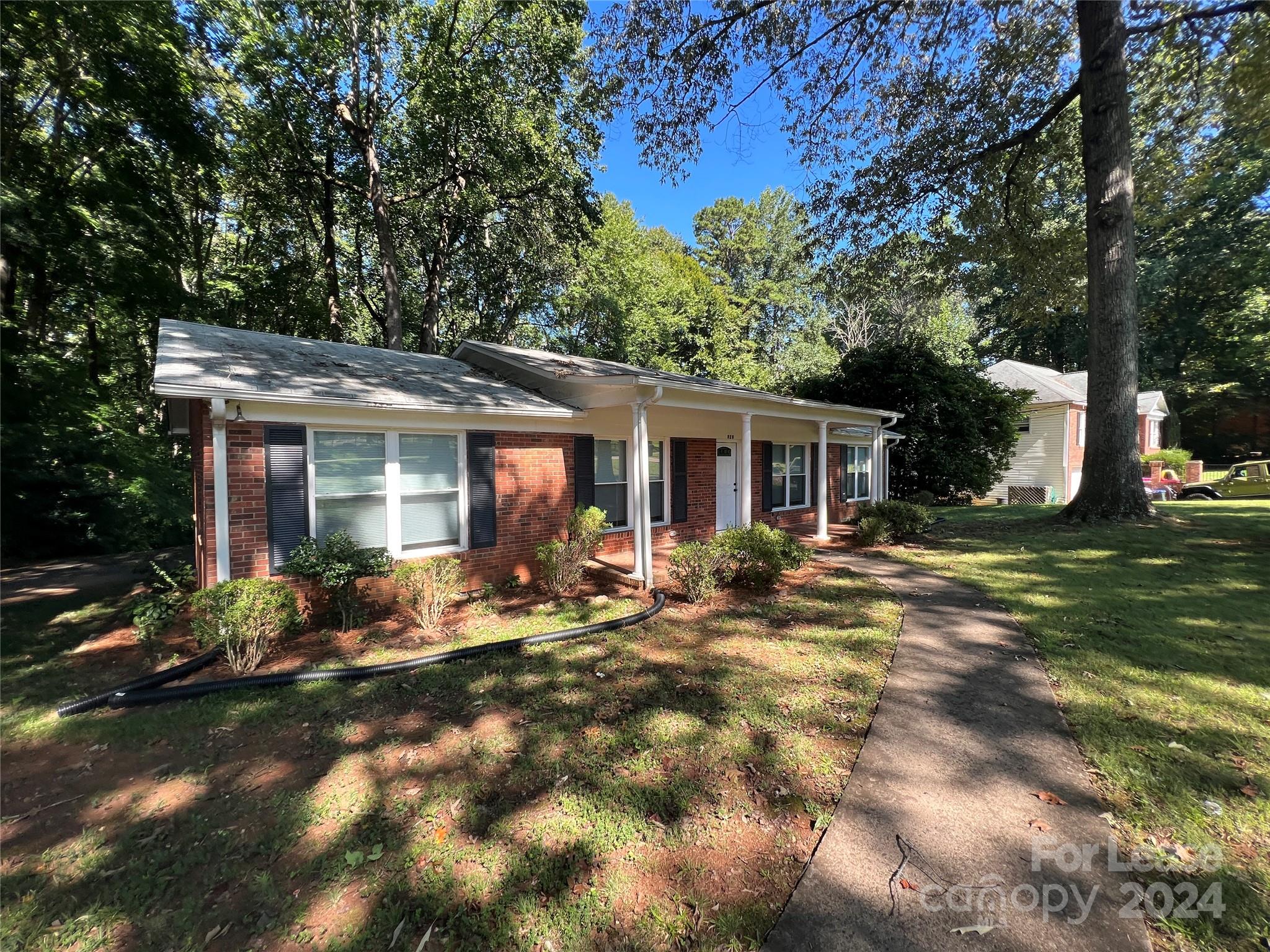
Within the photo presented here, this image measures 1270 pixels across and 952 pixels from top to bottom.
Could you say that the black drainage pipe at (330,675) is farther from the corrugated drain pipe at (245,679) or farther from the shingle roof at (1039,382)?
the shingle roof at (1039,382)

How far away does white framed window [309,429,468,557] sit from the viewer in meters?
5.93

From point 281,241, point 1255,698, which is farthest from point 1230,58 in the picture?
point 281,241

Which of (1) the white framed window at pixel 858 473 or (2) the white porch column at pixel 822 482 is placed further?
(1) the white framed window at pixel 858 473

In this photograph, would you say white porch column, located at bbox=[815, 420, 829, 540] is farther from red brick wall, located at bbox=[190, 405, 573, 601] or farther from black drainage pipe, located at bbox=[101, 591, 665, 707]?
black drainage pipe, located at bbox=[101, 591, 665, 707]

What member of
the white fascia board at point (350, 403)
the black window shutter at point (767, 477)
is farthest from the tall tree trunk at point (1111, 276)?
the white fascia board at point (350, 403)

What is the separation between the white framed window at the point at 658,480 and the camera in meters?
9.95

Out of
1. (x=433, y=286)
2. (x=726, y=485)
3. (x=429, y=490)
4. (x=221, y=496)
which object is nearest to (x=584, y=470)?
(x=429, y=490)

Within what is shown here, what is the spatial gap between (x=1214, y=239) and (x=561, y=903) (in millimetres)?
36523

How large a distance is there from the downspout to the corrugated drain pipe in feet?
6.93

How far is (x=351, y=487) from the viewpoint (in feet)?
20.1

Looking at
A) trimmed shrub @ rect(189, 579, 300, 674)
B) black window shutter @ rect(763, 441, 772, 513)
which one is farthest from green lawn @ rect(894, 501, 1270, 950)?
trimmed shrub @ rect(189, 579, 300, 674)

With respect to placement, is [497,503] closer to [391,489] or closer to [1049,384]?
[391,489]

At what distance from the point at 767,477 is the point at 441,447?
7689 millimetres

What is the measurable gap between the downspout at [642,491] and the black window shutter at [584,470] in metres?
1.63
